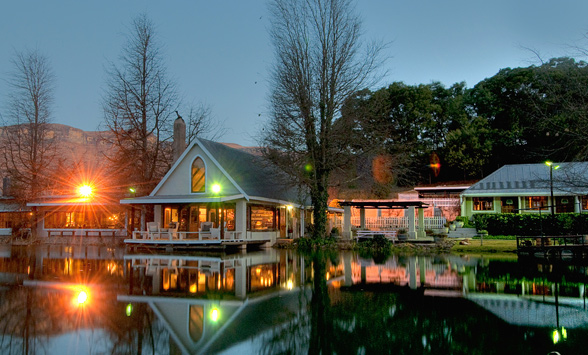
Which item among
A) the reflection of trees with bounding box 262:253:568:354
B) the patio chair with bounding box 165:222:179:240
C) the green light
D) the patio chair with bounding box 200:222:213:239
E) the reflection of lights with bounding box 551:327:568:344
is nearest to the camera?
the reflection of trees with bounding box 262:253:568:354

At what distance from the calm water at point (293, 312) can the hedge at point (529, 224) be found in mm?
14023

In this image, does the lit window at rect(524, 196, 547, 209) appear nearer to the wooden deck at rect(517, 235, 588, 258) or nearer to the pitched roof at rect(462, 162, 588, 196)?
the pitched roof at rect(462, 162, 588, 196)

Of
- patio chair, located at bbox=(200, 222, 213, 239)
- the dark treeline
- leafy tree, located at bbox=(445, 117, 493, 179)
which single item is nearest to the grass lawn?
patio chair, located at bbox=(200, 222, 213, 239)

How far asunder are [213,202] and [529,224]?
18.2 metres

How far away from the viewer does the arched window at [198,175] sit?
25.6m

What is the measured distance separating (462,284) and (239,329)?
6.36 metres

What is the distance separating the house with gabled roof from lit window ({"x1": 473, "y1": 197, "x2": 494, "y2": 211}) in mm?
13380

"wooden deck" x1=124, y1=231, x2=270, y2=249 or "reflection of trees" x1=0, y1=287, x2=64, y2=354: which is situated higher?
"wooden deck" x1=124, y1=231, x2=270, y2=249

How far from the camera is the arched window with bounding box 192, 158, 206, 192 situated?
25.6m

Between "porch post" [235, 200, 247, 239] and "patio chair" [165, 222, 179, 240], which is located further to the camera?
"porch post" [235, 200, 247, 239]

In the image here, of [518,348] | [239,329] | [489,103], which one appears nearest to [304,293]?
[239,329]

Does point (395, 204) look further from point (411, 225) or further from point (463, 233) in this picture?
point (463, 233)

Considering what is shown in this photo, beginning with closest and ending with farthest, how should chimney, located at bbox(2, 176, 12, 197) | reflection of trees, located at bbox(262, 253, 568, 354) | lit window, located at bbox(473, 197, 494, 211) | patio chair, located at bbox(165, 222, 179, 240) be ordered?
reflection of trees, located at bbox(262, 253, 568, 354) < patio chair, located at bbox(165, 222, 179, 240) < lit window, located at bbox(473, 197, 494, 211) < chimney, located at bbox(2, 176, 12, 197)

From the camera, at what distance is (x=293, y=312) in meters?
7.63
